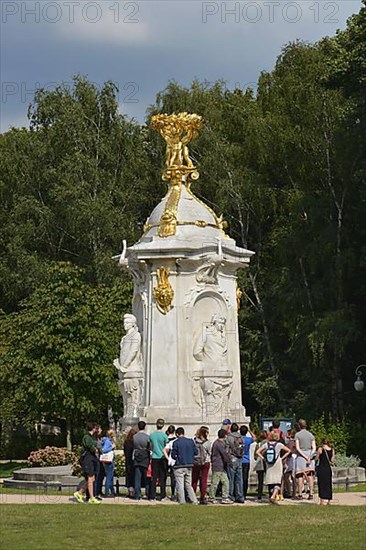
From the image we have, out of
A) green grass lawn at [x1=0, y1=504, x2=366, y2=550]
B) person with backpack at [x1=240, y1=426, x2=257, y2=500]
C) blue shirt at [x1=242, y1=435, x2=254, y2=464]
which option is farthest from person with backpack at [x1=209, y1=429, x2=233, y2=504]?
green grass lawn at [x1=0, y1=504, x2=366, y2=550]

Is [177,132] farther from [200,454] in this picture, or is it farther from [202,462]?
[202,462]

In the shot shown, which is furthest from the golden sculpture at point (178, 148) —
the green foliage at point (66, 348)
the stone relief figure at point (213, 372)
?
the green foliage at point (66, 348)

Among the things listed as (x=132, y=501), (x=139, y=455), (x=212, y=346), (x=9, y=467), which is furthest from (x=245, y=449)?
(x=9, y=467)

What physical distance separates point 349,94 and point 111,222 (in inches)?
431

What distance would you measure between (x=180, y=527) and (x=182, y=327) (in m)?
10.1

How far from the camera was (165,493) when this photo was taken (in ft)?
71.6

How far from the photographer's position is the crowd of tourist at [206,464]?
20.3 metres

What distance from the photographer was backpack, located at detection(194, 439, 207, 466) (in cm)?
2067

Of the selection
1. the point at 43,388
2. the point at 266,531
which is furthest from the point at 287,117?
the point at 266,531

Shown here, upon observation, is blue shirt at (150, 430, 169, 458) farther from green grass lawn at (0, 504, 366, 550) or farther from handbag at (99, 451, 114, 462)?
green grass lawn at (0, 504, 366, 550)

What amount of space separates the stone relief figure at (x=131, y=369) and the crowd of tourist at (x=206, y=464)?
3807 millimetres

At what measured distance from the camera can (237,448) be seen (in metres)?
20.6

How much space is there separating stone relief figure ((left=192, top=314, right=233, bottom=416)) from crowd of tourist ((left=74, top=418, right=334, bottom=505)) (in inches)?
140

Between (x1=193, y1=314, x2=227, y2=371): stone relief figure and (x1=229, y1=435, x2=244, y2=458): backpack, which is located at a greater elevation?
(x1=193, y1=314, x2=227, y2=371): stone relief figure
